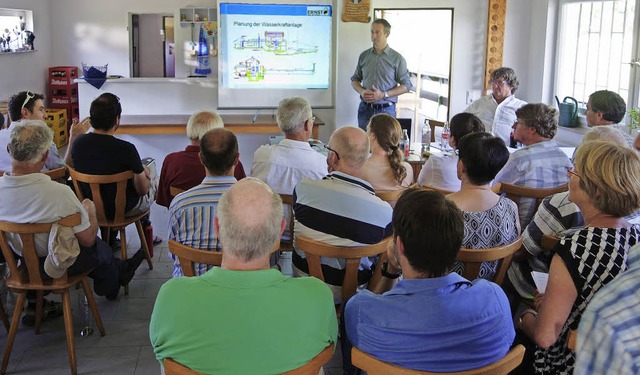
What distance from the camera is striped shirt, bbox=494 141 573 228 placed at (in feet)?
12.2

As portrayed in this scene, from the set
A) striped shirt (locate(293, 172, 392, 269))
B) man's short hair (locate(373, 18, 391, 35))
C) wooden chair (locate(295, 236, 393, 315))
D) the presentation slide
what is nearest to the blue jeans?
the presentation slide

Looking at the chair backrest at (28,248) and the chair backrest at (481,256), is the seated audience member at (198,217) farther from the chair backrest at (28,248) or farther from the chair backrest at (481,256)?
the chair backrest at (481,256)

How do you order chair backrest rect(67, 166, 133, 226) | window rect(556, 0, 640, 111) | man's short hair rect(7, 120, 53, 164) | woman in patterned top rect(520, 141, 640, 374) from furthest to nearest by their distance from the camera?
1. window rect(556, 0, 640, 111)
2. chair backrest rect(67, 166, 133, 226)
3. man's short hair rect(7, 120, 53, 164)
4. woman in patterned top rect(520, 141, 640, 374)

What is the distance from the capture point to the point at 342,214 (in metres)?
2.78

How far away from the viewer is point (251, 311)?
1771 millimetres

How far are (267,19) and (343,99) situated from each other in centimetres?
125

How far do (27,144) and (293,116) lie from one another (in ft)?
4.92

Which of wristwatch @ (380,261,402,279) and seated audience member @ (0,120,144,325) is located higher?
seated audience member @ (0,120,144,325)

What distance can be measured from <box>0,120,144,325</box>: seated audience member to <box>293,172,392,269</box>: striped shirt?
1134 millimetres

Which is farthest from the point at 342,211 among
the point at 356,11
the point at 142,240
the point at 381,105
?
the point at 356,11

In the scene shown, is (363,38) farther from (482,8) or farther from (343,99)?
(482,8)

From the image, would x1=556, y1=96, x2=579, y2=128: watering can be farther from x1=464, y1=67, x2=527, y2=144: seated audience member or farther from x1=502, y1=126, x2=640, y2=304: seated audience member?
x1=502, y1=126, x2=640, y2=304: seated audience member

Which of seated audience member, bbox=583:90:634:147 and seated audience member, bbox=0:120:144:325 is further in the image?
seated audience member, bbox=583:90:634:147

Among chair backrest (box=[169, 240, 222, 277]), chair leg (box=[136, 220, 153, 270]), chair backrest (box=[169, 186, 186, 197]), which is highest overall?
chair backrest (box=[169, 186, 186, 197])
